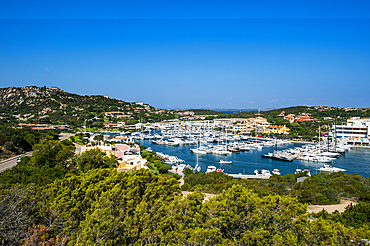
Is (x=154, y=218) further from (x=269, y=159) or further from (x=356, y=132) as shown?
(x=356, y=132)

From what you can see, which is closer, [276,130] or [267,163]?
[267,163]

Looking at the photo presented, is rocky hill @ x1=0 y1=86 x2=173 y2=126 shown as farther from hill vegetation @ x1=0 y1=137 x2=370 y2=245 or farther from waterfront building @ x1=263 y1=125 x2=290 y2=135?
hill vegetation @ x1=0 y1=137 x2=370 y2=245

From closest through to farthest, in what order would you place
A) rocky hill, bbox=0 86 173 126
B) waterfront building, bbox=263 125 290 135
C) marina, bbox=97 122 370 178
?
marina, bbox=97 122 370 178
waterfront building, bbox=263 125 290 135
rocky hill, bbox=0 86 173 126

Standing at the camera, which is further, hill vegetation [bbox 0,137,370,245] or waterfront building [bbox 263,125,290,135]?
waterfront building [bbox 263,125,290,135]

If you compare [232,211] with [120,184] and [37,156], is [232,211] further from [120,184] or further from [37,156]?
[37,156]

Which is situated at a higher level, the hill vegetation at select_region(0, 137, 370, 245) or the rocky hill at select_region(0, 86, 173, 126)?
the rocky hill at select_region(0, 86, 173, 126)

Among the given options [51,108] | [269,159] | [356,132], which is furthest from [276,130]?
[51,108]

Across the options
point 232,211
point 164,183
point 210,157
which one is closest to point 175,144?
point 210,157

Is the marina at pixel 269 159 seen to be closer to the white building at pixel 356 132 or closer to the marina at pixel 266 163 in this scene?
the marina at pixel 266 163

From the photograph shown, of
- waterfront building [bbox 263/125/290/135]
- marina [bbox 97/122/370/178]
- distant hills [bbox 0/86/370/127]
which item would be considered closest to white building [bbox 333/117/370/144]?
marina [bbox 97/122/370/178]
